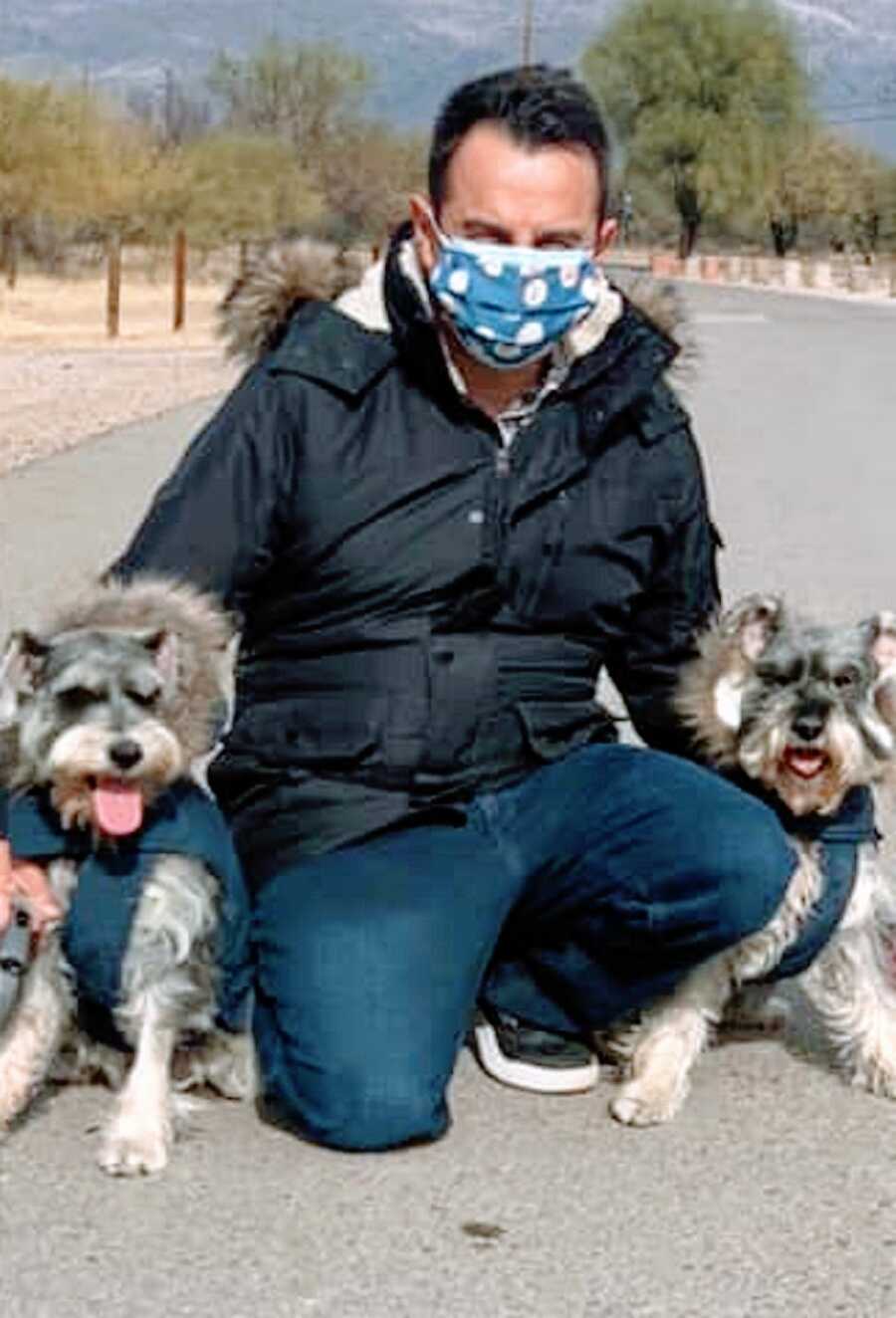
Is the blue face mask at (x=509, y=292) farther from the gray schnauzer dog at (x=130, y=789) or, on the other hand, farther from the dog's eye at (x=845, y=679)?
the dog's eye at (x=845, y=679)

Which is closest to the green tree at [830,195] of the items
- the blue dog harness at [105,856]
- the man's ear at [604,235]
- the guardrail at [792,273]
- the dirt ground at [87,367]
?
the guardrail at [792,273]

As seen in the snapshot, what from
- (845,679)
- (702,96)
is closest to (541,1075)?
(845,679)

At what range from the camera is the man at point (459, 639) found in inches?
205

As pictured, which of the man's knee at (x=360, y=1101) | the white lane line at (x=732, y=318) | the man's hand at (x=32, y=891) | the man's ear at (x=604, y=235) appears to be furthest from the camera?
the white lane line at (x=732, y=318)

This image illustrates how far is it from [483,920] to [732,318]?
46.7 meters

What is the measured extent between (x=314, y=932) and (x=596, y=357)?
1.30m

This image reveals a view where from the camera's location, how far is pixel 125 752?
15.1 feet

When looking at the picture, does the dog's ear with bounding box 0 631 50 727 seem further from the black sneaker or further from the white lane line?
the white lane line

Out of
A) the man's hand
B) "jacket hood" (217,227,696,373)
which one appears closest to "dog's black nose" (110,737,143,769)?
the man's hand

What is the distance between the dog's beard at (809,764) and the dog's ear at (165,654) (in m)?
1.17

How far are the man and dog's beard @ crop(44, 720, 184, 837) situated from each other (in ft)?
1.96

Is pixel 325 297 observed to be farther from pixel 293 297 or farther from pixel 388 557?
pixel 388 557

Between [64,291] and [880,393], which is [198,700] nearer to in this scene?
[880,393]

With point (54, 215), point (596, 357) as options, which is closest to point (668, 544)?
point (596, 357)
